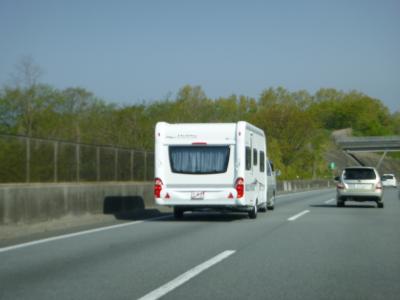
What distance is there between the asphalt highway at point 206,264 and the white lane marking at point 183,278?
1cm

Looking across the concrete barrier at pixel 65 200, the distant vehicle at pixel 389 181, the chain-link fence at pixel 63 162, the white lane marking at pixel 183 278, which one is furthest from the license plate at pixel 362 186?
the distant vehicle at pixel 389 181

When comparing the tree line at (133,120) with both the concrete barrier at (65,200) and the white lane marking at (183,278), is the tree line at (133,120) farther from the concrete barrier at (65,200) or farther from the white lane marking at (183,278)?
the white lane marking at (183,278)

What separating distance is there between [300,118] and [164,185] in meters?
63.8

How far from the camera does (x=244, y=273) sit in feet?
28.6

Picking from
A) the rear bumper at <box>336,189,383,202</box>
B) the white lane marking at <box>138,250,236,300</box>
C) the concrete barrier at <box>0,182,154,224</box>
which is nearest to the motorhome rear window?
the concrete barrier at <box>0,182,154,224</box>

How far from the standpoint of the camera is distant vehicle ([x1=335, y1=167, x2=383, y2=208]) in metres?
26.5

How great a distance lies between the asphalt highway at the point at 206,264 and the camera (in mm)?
7398

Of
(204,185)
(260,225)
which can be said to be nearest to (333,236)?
(260,225)

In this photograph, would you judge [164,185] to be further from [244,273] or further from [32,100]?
[32,100]

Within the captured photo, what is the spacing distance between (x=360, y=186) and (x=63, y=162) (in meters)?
13.3

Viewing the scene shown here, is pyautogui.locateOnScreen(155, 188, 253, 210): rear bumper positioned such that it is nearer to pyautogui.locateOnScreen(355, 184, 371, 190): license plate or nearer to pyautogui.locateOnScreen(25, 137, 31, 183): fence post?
pyautogui.locateOnScreen(25, 137, 31, 183): fence post

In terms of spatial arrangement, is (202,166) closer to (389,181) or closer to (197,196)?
(197,196)

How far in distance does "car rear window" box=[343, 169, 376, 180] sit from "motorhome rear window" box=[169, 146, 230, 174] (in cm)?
1015

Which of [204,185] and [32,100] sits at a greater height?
[32,100]
